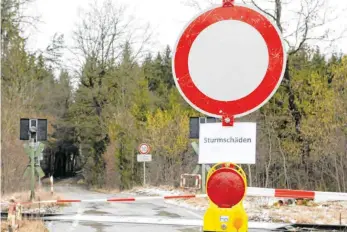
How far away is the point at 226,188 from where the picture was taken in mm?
1930

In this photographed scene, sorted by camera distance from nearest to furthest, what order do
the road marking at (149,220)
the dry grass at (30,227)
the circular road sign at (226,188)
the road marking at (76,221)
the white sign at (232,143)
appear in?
1. the circular road sign at (226,188)
2. the white sign at (232,143)
3. the dry grass at (30,227)
4. the road marking at (76,221)
5. the road marking at (149,220)

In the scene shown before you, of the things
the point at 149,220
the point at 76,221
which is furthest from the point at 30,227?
the point at 149,220

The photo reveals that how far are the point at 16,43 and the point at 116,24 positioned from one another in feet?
57.3

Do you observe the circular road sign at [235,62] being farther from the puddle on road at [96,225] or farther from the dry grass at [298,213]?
the dry grass at [298,213]

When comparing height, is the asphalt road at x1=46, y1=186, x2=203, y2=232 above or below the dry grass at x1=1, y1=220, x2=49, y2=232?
below

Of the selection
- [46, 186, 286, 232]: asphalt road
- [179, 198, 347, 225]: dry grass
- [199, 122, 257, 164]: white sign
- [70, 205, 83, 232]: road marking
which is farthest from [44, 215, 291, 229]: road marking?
[199, 122, 257, 164]: white sign

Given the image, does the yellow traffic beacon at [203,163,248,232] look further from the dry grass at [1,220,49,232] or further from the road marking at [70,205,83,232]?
the road marking at [70,205,83,232]

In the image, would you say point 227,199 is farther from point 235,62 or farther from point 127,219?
point 127,219

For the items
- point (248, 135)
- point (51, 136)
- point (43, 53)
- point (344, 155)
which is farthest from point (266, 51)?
point (51, 136)

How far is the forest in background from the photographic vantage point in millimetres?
22484

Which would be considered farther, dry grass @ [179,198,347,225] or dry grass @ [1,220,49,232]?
dry grass @ [179,198,347,225]

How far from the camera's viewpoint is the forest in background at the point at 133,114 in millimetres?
22484

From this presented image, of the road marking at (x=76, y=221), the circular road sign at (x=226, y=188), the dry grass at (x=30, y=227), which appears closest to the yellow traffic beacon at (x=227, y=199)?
the circular road sign at (x=226, y=188)

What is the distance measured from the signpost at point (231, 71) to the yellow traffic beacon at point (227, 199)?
0.11 m
